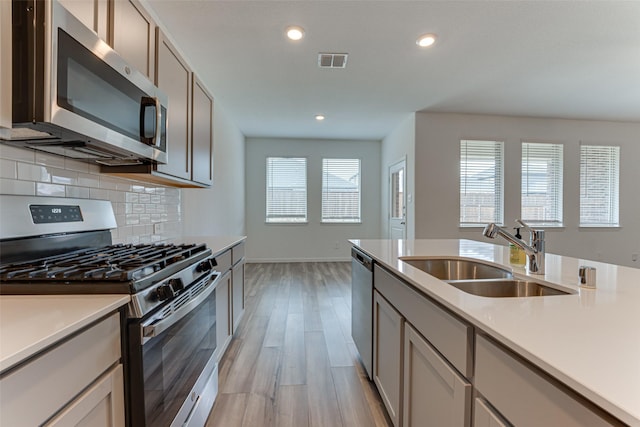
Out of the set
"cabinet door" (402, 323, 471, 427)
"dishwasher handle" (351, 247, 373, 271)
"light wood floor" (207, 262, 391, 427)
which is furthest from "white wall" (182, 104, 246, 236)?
"cabinet door" (402, 323, 471, 427)

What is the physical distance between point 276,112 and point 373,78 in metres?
1.76

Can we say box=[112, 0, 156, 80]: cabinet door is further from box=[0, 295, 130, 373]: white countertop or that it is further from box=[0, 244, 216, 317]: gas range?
box=[0, 295, 130, 373]: white countertop

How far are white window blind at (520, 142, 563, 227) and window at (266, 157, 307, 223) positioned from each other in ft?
13.1

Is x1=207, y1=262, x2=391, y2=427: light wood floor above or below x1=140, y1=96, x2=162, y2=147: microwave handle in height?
below

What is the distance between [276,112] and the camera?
4613 mm

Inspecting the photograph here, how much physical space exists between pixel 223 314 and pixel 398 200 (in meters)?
4.20

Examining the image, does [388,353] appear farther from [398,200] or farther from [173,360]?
[398,200]

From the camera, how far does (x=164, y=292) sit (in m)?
1.10

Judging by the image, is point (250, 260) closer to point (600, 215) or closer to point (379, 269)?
point (379, 269)

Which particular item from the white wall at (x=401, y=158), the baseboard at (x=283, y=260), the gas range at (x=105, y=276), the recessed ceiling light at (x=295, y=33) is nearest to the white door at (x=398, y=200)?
the white wall at (x=401, y=158)

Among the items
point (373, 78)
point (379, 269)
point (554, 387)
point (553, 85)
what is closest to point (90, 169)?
Result: point (379, 269)

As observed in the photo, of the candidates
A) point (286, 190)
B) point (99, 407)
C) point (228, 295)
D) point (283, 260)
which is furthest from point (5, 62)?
point (283, 260)

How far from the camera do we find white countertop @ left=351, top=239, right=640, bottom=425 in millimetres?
508

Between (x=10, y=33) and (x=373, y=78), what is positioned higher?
(x=373, y=78)
